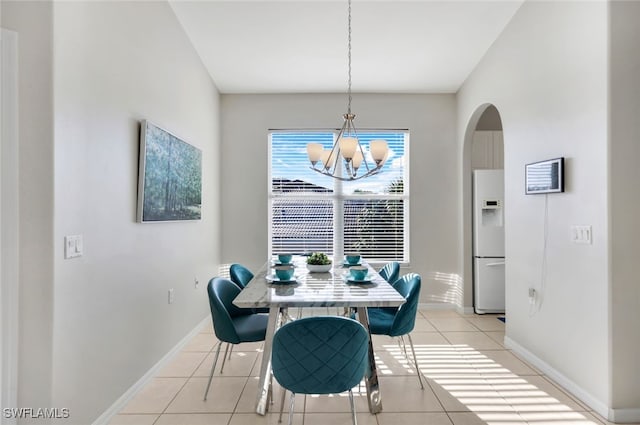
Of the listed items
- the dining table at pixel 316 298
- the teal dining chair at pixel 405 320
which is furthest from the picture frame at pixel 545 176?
the dining table at pixel 316 298

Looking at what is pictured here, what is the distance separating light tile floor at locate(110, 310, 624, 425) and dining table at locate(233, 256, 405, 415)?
171mm

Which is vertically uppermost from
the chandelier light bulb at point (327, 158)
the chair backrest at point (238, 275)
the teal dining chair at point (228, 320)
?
the chandelier light bulb at point (327, 158)

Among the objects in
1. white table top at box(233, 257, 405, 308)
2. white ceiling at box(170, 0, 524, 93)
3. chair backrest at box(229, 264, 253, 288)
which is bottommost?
chair backrest at box(229, 264, 253, 288)

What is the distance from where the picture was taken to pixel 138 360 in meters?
2.54

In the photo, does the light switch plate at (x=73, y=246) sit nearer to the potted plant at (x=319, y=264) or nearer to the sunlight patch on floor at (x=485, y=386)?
the potted plant at (x=319, y=264)

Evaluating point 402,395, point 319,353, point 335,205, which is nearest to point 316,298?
point 319,353

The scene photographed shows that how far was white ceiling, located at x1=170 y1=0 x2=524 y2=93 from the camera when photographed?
308cm

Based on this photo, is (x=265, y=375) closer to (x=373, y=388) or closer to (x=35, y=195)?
(x=373, y=388)

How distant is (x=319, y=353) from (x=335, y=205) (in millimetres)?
3189

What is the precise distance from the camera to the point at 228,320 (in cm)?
237

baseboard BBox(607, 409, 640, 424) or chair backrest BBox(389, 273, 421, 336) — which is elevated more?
chair backrest BBox(389, 273, 421, 336)

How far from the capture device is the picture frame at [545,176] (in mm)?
2576

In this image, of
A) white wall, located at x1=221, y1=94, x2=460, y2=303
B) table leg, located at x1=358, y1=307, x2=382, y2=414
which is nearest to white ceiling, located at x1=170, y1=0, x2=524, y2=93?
white wall, located at x1=221, y1=94, x2=460, y2=303

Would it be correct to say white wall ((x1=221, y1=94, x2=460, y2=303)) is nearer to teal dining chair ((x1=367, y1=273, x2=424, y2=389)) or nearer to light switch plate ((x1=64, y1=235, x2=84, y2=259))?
teal dining chair ((x1=367, y1=273, x2=424, y2=389))
